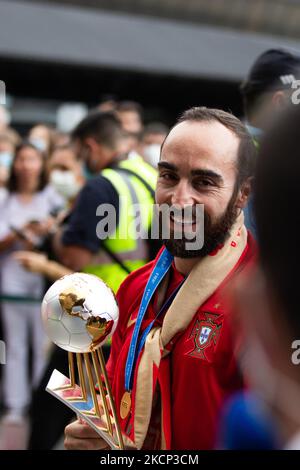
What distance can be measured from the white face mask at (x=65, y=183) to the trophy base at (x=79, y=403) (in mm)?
3385

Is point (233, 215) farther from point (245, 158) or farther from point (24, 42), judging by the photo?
point (24, 42)

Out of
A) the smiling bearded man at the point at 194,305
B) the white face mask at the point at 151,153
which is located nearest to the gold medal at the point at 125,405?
the smiling bearded man at the point at 194,305

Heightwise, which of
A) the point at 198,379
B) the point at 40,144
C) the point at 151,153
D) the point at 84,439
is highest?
the point at 40,144

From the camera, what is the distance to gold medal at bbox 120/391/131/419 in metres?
1.91

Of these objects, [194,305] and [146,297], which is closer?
[194,305]

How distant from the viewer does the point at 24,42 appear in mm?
10117

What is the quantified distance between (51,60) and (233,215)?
868 cm

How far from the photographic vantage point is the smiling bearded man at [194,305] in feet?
5.86

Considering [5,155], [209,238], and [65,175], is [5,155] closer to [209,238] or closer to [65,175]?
[65,175]

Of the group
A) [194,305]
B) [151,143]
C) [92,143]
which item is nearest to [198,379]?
[194,305]

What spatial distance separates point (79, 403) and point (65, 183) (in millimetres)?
3666

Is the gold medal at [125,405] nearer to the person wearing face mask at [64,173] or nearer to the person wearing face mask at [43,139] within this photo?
the person wearing face mask at [64,173]

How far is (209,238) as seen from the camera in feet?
6.06

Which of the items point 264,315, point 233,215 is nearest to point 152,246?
point 233,215
